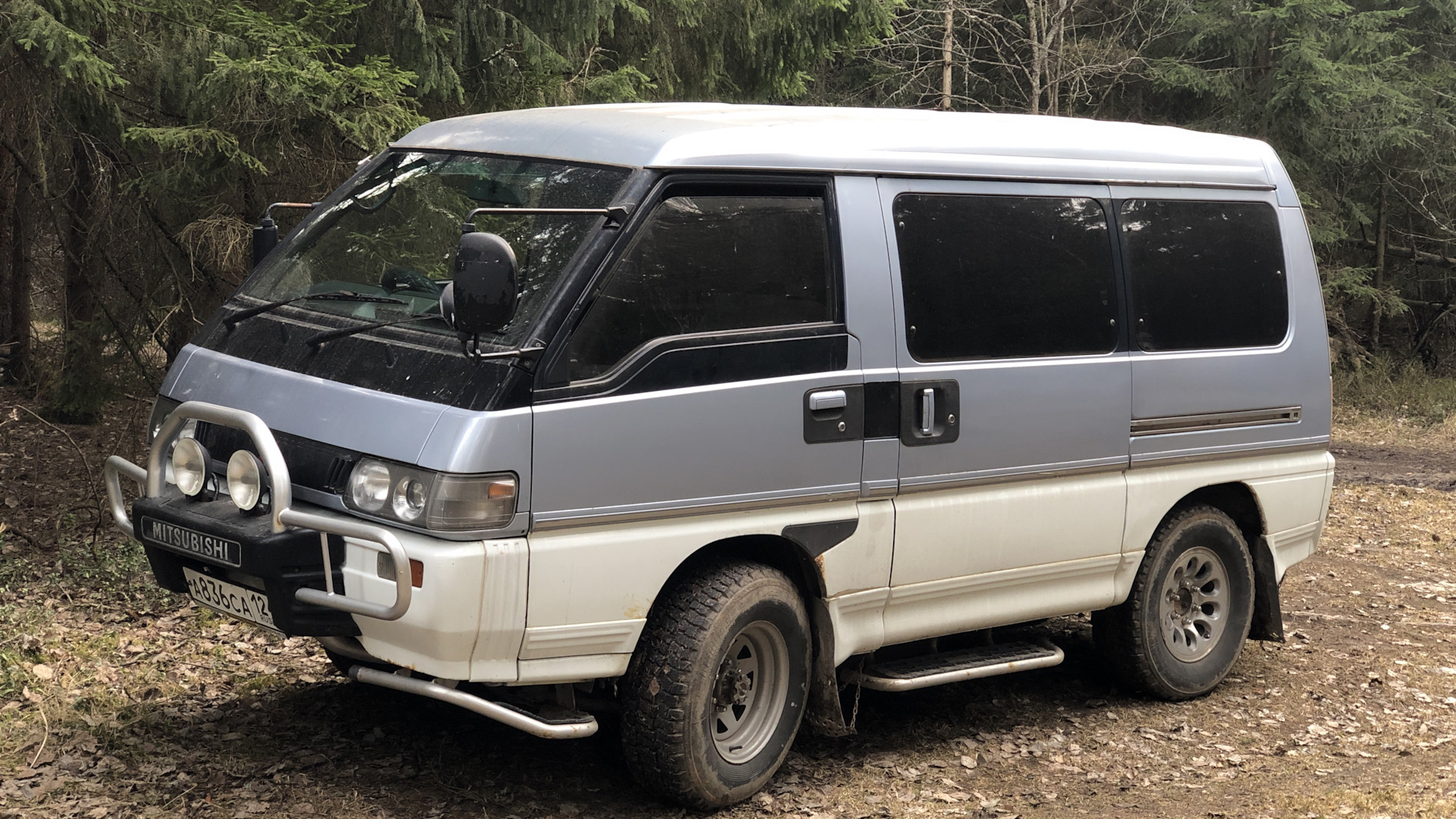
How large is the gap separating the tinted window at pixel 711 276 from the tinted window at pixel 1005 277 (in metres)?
0.45

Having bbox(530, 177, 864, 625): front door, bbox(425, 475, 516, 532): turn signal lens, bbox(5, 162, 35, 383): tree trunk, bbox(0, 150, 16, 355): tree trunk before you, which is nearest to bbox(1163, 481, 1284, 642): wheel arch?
bbox(530, 177, 864, 625): front door

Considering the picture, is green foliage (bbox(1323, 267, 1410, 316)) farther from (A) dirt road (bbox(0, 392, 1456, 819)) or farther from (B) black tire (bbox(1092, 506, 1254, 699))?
(B) black tire (bbox(1092, 506, 1254, 699))

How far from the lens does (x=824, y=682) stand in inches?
204

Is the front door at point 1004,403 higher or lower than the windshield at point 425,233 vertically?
lower

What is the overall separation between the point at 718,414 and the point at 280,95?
4.01 meters

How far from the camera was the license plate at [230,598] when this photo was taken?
14.6ft

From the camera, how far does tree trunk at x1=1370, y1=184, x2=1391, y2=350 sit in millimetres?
21891

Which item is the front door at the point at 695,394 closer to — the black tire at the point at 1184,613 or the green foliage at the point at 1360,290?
the black tire at the point at 1184,613

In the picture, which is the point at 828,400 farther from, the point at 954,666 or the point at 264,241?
the point at 264,241

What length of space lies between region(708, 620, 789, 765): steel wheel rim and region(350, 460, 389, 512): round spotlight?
1.33 metres

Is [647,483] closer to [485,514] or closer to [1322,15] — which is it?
[485,514]

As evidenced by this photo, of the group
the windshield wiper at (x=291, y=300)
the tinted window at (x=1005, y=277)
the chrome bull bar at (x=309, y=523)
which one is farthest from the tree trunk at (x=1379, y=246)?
the chrome bull bar at (x=309, y=523)

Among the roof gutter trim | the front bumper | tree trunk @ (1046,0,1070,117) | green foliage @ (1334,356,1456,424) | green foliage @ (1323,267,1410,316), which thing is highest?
tree trunk @ (1046,0,1070,117)

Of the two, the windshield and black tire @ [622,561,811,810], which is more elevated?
the windshield
